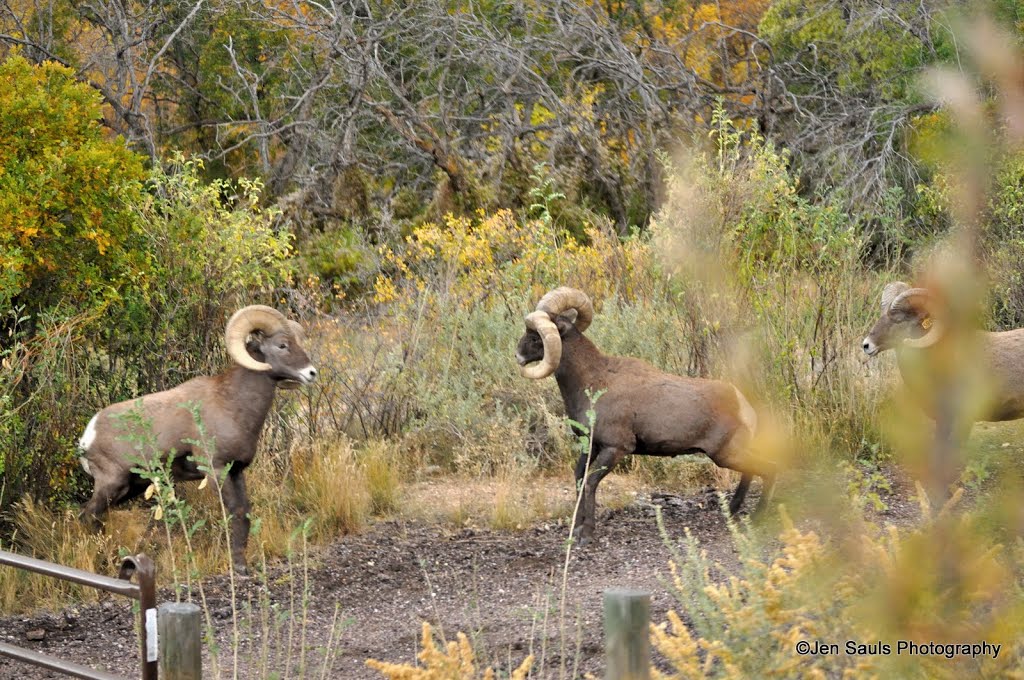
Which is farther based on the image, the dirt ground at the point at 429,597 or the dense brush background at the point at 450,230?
the dense brush background at the point at 450,230

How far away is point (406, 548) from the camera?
327 inches

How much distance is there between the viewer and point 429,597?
7.40 m

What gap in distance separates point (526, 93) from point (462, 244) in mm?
5891

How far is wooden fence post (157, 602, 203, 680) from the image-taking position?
4.18 metres

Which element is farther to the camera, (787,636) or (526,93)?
(526,93)

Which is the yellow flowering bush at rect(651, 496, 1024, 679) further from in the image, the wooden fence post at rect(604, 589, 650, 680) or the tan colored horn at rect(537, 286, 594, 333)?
the tan colored horn at rect(537, 286, 594, 333)

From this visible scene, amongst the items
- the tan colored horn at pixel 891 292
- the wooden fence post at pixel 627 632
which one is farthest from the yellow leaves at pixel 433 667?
the tan colored horn at pixel 891 292

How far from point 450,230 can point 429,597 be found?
7.43m

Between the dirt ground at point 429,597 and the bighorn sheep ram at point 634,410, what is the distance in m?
0.45

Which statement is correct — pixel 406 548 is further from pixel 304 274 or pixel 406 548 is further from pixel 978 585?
pixel 304 274

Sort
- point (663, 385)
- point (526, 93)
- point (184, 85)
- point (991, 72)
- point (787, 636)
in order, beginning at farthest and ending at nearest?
point (184, 85)
point (526, 93)
point (663, 385)
point (787, 636)
point (991, 72)

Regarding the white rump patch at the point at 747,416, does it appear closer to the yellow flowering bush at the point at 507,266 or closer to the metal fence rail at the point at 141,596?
the yellow flowering bush at the point at 507,266

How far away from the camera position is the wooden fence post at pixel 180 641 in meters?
4.18

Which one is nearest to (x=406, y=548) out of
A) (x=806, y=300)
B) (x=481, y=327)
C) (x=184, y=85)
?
(x=481, y=327)
